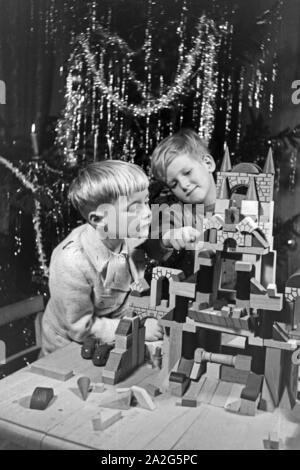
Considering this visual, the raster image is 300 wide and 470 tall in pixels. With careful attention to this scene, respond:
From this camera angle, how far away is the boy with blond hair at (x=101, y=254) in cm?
142

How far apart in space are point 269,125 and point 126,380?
755mm

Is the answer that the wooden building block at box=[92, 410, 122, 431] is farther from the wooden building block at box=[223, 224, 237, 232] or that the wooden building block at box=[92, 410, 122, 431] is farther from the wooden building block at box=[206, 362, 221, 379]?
the wooden building block at box=[223, 224, 237, 232]

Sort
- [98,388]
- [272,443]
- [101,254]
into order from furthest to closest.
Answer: [101,254] < [98,388] < [272,443]

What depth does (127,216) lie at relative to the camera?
1.43 m

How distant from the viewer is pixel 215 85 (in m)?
1.32

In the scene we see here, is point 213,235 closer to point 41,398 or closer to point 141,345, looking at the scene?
point 141,345

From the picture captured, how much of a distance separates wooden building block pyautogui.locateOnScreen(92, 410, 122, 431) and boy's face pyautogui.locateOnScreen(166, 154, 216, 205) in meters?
0.62

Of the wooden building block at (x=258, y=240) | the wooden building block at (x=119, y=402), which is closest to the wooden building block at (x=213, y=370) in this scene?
the wooden building block at (x=119, y=402)

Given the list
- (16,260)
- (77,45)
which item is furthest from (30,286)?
(77,45)

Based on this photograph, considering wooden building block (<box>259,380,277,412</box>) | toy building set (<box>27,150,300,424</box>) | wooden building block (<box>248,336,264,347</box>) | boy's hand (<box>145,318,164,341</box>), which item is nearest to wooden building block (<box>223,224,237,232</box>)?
toy building set (<box>27,150,300,424</box>)

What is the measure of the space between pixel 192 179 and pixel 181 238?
0.17 meters

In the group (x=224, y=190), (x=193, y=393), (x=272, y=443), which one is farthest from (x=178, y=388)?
(x=224, y=190)

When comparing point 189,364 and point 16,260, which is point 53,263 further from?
point 189,364

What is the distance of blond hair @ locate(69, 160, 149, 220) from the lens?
4.62ft
